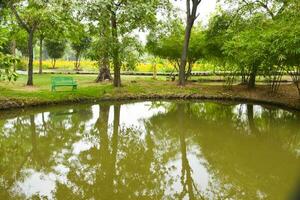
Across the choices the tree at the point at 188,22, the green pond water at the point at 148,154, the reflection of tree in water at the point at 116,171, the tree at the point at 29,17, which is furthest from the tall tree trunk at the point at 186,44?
the reflection of tree in water at the point at 116,171

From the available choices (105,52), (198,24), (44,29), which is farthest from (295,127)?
(198,24)

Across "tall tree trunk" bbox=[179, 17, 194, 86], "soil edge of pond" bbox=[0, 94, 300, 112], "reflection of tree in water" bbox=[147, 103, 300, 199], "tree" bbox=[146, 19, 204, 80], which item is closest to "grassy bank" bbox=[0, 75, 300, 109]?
"soil edge of pond" bbox=[0, 94, 300, 112]

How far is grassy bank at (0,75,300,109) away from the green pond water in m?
1.09

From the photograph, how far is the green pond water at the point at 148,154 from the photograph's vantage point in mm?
7309

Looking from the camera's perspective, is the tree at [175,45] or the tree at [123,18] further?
the tree at [175,45]

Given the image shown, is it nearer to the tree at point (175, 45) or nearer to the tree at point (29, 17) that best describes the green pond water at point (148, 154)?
the tree at point (29, 17)

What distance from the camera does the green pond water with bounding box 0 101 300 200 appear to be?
731 centimetres

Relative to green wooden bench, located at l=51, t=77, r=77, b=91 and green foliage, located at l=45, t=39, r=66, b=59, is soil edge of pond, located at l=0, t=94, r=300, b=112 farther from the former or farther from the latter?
green foliage, located at l=45, t=39, r=66, b=59

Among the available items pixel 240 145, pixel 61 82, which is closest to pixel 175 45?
pixel 61 82

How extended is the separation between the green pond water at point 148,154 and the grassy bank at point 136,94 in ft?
3.58

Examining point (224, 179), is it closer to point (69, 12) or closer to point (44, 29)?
point (69, 12)

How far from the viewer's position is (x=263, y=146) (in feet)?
35.3

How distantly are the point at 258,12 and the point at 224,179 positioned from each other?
16.7 metres

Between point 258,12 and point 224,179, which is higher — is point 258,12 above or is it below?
above
